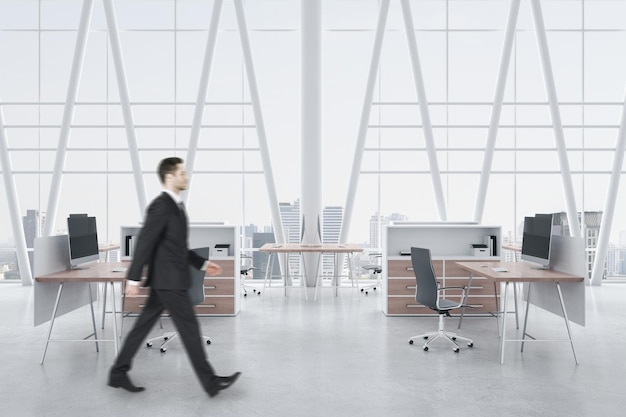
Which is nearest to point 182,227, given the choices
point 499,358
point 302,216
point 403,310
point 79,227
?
point 79,227

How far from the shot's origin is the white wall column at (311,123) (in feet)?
34.8

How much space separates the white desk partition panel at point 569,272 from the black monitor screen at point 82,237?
599cm

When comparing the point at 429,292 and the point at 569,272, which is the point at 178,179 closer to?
the point at 429,292

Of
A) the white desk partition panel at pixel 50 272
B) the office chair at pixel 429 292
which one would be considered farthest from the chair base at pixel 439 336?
the white desk partition panel at pixel 50 272

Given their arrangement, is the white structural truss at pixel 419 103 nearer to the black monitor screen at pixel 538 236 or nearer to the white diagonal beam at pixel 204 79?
the white diagonal beam at pixel 204 79

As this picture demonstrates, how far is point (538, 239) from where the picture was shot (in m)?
6.33

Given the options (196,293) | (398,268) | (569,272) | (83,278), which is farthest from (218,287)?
(569,272)

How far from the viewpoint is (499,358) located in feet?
18.5

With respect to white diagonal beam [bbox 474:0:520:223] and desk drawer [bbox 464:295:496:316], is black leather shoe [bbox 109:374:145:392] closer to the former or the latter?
desk drawer [bbox 464:295:496:316]

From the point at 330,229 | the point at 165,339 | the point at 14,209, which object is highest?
the point at 14,209

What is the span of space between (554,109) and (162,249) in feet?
31.9

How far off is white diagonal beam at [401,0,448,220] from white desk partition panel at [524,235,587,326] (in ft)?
15.7

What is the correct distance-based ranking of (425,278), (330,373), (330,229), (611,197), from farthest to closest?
1. (330,229)
2. (611,197)
3. (425,278)
4. (330,373)

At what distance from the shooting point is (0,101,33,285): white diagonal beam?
11148 millimetres
